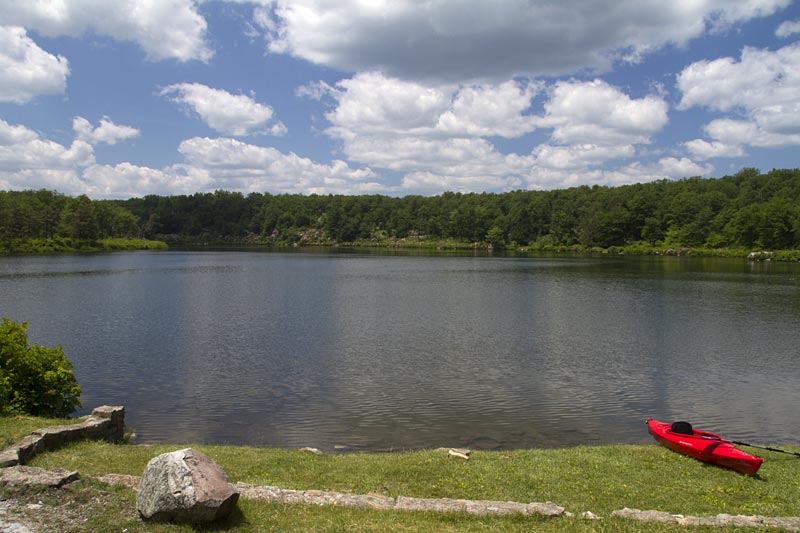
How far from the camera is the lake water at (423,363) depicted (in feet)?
65.4

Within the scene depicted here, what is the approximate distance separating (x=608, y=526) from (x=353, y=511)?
185 inches

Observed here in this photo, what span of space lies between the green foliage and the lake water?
285 centimetres

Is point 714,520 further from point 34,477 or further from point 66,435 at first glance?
point 66,435

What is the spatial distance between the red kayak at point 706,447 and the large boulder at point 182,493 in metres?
12.4

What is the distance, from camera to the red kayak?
45.2 feet

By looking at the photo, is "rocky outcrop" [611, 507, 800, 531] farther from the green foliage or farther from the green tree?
the green tree

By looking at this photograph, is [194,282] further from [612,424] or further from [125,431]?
[612,424]

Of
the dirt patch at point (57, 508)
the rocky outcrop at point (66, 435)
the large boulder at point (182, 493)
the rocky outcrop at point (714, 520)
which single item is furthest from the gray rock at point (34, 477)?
the rocky outcrop at point (714, 520)

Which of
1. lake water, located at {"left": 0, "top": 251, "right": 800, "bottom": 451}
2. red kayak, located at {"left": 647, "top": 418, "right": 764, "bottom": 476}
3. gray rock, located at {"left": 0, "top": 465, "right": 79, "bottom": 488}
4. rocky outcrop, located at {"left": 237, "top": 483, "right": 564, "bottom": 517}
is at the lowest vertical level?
lake water, located at {"left": 0, "top": 251, "right": 800, "bottom": 451}

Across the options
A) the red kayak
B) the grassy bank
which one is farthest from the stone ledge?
the red kayak

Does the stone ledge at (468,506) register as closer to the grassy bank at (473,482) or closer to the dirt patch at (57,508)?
the grassy bank at (473,482)

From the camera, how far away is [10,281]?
64.2 meters

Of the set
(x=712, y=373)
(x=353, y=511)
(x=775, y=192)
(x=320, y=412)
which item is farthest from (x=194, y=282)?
(x=775, y=192)

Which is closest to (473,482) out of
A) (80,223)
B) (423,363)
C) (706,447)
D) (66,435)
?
(706,447)
